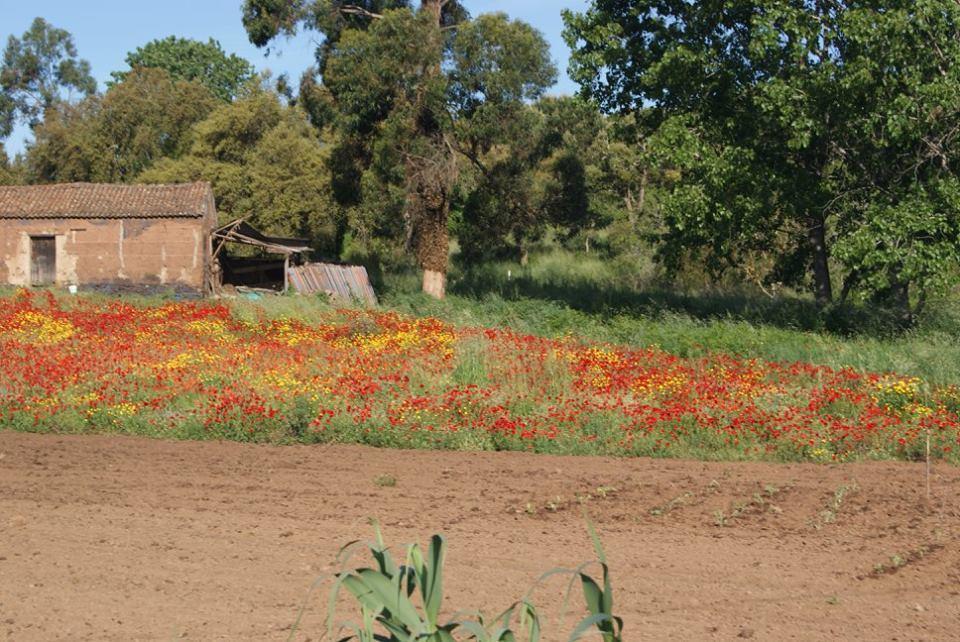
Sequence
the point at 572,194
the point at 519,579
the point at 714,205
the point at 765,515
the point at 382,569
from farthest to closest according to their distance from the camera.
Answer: the point at 572,194 < the point at 714,205 < the point at 765,515 < the point at 519,579 < the point at 382,569

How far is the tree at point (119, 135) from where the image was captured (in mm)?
51250

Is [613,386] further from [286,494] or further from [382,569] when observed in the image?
[382,569]

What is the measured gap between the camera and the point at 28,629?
6340mm

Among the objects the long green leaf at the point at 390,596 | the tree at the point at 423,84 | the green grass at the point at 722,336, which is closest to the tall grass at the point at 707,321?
the green grass at the point at 722,336

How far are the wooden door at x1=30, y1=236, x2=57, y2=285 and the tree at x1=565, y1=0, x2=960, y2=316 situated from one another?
61.2ft

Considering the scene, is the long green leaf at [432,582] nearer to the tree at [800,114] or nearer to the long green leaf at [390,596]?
the long green leaf at [390,596]

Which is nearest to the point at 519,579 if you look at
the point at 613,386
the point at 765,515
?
the point at 765,515

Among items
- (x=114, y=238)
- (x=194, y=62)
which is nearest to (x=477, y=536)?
(x=114, y=238)

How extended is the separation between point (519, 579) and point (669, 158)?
15.9 m

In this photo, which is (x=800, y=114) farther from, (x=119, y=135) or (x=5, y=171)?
(x=5, y=171)

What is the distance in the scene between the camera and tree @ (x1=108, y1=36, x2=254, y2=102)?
80375 millimetres

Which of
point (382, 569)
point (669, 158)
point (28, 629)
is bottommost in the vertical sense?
point (28, 629)

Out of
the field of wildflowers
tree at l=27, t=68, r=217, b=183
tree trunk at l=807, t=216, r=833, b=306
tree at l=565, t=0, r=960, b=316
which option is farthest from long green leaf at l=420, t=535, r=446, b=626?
tree at l=27, t=68, r=217, b=183

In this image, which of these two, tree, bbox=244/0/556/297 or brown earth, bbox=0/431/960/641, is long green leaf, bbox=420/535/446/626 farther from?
tree, bbox=244/0/556/297
